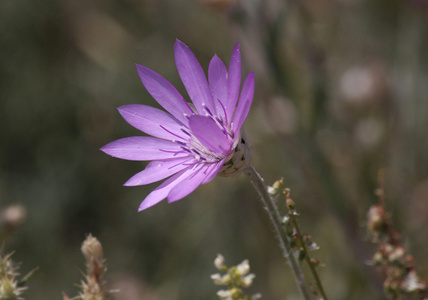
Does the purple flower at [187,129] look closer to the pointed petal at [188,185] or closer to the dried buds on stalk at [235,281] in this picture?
the pointed petal at [188,185]

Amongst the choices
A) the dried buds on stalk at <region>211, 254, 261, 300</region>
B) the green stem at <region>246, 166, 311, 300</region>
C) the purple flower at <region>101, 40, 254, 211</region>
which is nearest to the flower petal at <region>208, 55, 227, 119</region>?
the purple flower at <region>101, 40, 254, 211</region>

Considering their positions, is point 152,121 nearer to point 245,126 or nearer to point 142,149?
point 142,149

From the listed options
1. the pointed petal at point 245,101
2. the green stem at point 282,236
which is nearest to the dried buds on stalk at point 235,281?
the green stem at point 282,236

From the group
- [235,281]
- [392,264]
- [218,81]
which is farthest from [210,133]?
[392,264]

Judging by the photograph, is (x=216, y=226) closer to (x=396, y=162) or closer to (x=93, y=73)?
(x=396, y=162)

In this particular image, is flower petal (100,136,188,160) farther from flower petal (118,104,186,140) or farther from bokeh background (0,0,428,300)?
bokeh background (0,0,428,300)
